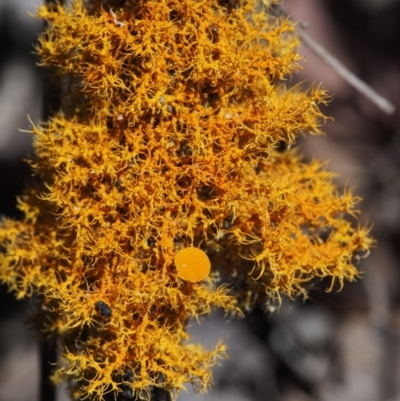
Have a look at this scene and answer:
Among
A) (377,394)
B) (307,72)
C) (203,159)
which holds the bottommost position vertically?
(377,394)

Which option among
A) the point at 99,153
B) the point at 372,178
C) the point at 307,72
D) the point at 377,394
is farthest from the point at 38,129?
the point at 377,394

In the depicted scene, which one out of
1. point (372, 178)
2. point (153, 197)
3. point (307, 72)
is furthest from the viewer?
point (372, 178)

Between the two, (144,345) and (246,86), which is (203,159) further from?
(144,345)

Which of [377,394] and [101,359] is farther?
[377,394]

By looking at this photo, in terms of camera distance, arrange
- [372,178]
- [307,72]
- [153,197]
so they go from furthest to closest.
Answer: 1. [372,178]
2. [307,72]
3. [153,197]

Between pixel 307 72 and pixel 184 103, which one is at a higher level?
pixel 184 103
